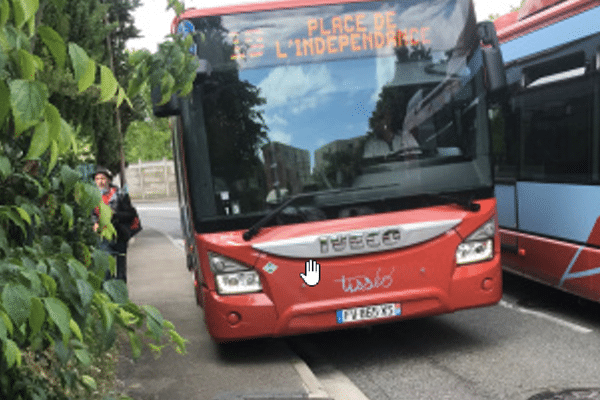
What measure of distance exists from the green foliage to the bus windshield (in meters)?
3.39

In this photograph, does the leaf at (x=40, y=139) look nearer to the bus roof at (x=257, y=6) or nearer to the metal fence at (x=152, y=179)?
the bus roof at (x=257, y=6)

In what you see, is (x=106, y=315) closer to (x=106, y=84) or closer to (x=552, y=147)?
(x=106, y=84)

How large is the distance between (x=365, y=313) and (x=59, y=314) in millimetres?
4587

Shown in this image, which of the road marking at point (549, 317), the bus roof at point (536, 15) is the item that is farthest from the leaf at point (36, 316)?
the road marking at point (549, 317)

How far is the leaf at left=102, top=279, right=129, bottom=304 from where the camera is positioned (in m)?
2.01

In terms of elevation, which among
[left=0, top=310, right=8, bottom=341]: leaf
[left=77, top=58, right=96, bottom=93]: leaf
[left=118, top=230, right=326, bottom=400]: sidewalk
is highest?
[left=77, top=58, right=96, bottom=93]: leaf

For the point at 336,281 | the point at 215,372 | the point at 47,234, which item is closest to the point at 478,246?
the point at 336,281

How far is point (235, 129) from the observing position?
6039 millimetres

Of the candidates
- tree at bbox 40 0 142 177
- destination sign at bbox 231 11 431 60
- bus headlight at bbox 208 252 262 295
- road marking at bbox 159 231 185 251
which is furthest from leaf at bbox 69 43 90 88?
road marking at bbox 159 231 185 251

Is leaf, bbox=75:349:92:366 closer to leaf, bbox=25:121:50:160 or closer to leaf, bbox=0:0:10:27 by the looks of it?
leaf, bbox=25:121:50:160

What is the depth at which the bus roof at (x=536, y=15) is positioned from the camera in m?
6.93

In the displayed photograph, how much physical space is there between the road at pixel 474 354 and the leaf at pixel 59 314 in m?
4.09

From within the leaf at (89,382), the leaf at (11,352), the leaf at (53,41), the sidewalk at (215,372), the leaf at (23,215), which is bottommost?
the sidewalk at (215,372)

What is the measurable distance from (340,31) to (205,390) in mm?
2974
